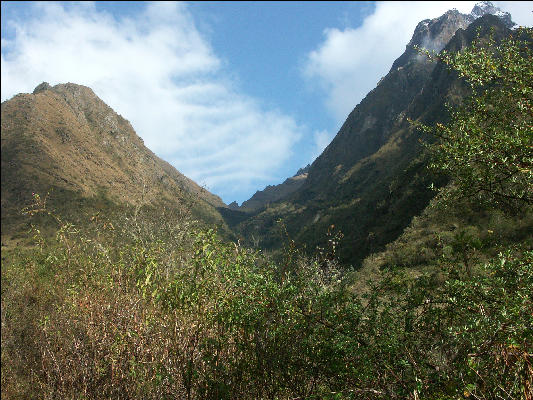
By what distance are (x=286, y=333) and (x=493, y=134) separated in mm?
4994


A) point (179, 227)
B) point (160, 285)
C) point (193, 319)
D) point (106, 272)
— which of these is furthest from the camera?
point (106, 272)

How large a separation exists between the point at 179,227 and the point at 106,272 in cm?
249

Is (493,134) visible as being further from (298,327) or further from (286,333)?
(286,333)

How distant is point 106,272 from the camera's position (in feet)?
27.0

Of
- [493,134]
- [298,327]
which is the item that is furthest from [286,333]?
[493,134]

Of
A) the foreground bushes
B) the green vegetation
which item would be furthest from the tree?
the foreground bushes


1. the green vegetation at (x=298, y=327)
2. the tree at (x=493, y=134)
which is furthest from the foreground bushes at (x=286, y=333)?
the tree at (x=493, y=134)

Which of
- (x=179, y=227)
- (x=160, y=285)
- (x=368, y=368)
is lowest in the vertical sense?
(x=368, y=368)

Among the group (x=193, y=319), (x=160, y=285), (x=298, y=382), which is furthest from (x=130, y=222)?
(x=298, y=382)

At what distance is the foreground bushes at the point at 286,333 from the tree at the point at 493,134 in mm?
1474

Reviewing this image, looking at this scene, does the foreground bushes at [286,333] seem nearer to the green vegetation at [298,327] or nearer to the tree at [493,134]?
the green vegetation at [298,327]

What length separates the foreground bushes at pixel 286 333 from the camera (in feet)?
14.1

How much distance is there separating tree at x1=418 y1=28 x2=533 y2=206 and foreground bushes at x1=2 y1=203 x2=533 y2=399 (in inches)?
58.1

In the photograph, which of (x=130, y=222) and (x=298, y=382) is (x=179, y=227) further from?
(x=298, y=382)
